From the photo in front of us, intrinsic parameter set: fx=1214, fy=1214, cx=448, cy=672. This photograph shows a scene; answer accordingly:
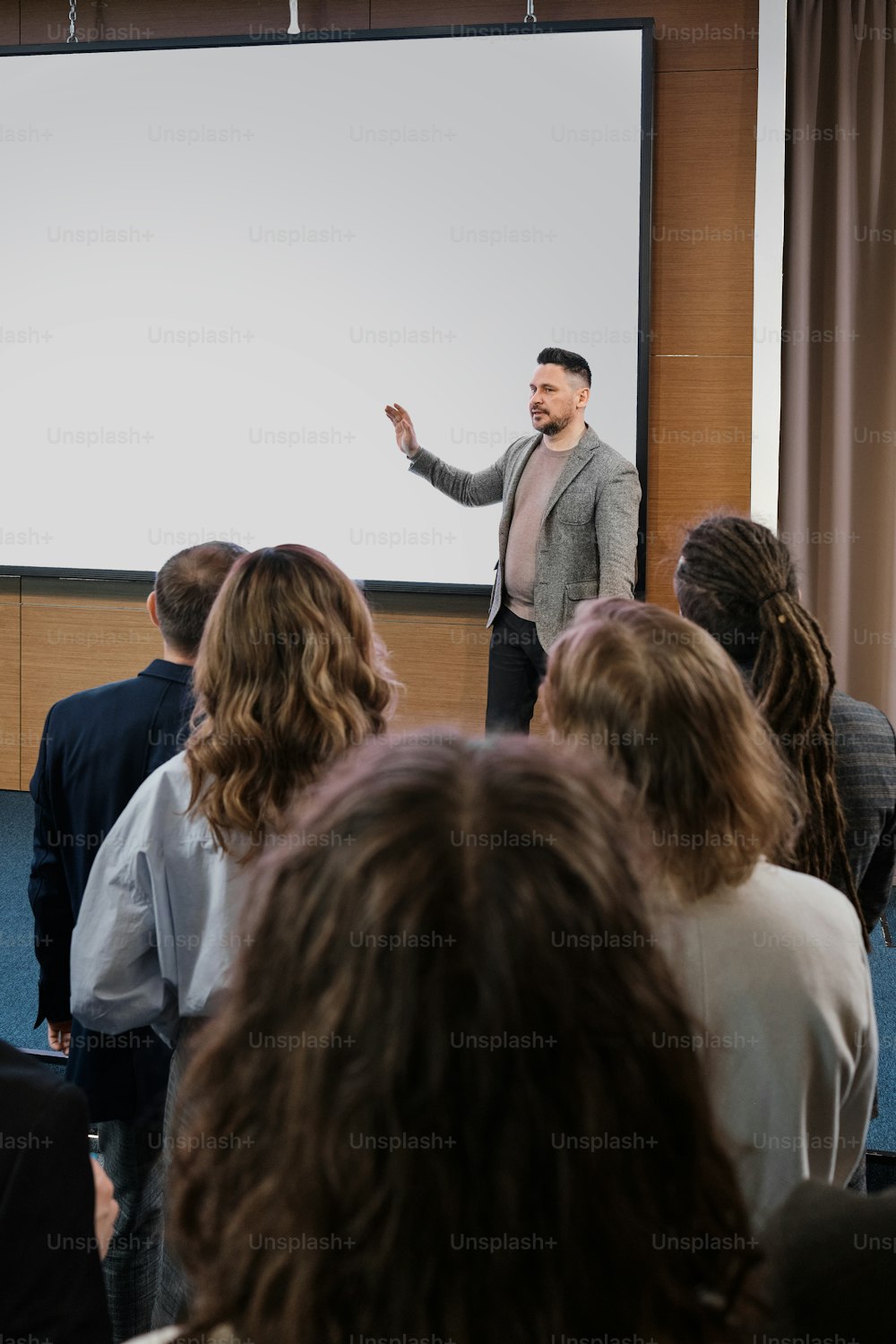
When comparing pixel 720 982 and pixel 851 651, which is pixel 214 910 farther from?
pixel 851 651

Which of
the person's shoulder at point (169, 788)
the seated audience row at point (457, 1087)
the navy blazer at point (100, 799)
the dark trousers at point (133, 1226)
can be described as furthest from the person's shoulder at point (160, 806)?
the seated audience row at point (457, 1087)

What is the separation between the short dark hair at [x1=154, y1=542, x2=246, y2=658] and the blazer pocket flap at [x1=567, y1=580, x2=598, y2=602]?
212 cm

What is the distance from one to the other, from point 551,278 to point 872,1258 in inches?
153

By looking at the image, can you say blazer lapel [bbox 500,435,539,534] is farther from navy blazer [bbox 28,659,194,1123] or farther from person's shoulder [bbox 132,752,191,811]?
person's shoulder [bbox 132,752,191,811]

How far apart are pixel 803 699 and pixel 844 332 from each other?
2966 mm

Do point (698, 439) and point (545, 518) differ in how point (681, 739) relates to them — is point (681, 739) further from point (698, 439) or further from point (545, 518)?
point (698, 439)

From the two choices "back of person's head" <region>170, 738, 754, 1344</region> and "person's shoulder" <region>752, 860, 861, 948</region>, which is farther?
"person's shoulder" <region>752, 860, 861, 948</region>

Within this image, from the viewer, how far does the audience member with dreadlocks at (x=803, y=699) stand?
1.65 metres

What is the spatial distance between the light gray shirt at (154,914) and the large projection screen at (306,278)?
291 centimetres

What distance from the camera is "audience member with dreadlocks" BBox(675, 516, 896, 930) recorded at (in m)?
1.65

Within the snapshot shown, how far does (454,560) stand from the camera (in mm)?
4375

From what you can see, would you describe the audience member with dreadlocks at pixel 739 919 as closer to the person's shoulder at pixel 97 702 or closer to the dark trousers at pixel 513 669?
the person's shoulder at pixel 97 702

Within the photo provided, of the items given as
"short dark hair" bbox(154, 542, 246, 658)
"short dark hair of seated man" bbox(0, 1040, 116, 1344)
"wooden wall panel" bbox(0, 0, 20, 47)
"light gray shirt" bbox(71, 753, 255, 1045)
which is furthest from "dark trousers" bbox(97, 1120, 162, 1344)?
"wooden wall panel" bbox(0, 0, 20, 47)

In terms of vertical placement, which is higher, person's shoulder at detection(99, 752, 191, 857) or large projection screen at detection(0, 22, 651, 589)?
large projection screen at detection(0, 22, 651, 589)
